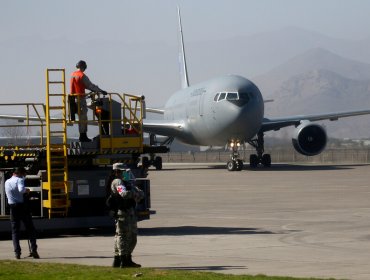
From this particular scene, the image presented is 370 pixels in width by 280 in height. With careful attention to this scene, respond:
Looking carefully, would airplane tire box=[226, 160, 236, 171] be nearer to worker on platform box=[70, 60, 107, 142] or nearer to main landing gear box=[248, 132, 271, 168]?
main landing gear box=[248, 132, 271, 168]

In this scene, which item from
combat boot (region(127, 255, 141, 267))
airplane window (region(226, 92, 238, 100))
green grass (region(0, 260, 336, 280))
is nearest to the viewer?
green grass (region(0, 260, 336, 280))

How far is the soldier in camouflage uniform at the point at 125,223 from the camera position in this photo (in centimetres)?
1691

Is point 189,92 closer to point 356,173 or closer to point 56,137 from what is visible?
point 356,173

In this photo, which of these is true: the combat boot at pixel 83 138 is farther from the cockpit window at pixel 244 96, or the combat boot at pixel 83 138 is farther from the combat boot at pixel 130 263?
the cockpit window at pixel 244 96

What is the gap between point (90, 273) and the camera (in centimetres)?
1578

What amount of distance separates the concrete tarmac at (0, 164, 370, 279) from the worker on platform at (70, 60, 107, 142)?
2.36 meters

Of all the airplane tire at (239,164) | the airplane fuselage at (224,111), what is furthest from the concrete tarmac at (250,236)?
the airplane tire at (239,164)

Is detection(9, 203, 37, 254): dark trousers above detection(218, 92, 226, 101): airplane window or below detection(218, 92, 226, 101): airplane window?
below

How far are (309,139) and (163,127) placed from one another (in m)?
8.80

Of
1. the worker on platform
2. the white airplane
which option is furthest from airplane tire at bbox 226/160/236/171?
the worker on platform

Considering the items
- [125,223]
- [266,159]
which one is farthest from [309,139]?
[125,223]

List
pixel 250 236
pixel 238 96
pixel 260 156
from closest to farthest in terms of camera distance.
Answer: pixel 250 236 < pixel 238 96 < pixel 260 156

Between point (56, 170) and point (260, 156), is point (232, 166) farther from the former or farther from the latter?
point (56, 170)

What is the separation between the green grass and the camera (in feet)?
50.4
